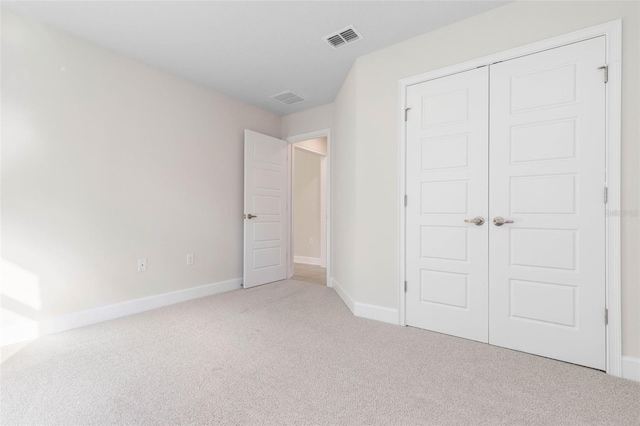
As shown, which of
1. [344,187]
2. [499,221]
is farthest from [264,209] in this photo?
[499,221]

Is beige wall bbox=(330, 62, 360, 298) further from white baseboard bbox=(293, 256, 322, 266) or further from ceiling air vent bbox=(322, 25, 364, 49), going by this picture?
white baseboard bbox=(293, 256, 322, 266)

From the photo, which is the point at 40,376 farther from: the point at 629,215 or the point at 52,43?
the point at 629,215

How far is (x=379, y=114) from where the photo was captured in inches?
112

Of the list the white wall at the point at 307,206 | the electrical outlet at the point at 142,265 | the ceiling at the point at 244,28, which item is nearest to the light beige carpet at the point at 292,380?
the electrical outlet at the point at 142,265

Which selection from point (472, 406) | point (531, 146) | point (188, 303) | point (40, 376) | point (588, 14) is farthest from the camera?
point (188, 303)

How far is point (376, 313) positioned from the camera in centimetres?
285

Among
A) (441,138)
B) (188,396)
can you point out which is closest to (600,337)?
(441,138)

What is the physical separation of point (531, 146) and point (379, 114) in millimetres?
1266

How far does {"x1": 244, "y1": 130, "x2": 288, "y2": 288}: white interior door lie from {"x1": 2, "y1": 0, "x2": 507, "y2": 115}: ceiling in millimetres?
1182

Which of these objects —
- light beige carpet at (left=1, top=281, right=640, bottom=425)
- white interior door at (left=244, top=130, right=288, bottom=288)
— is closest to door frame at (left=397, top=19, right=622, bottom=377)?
light beige carpet at (left=1, top=281, right=640, bottom=425)

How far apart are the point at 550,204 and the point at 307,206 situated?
4809 mm

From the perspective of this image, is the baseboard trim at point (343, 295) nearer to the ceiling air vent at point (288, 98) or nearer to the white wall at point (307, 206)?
the white wall at point (307, 206)

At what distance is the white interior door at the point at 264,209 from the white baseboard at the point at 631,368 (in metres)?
3.60

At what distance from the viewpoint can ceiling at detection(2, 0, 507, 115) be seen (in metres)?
2.27
